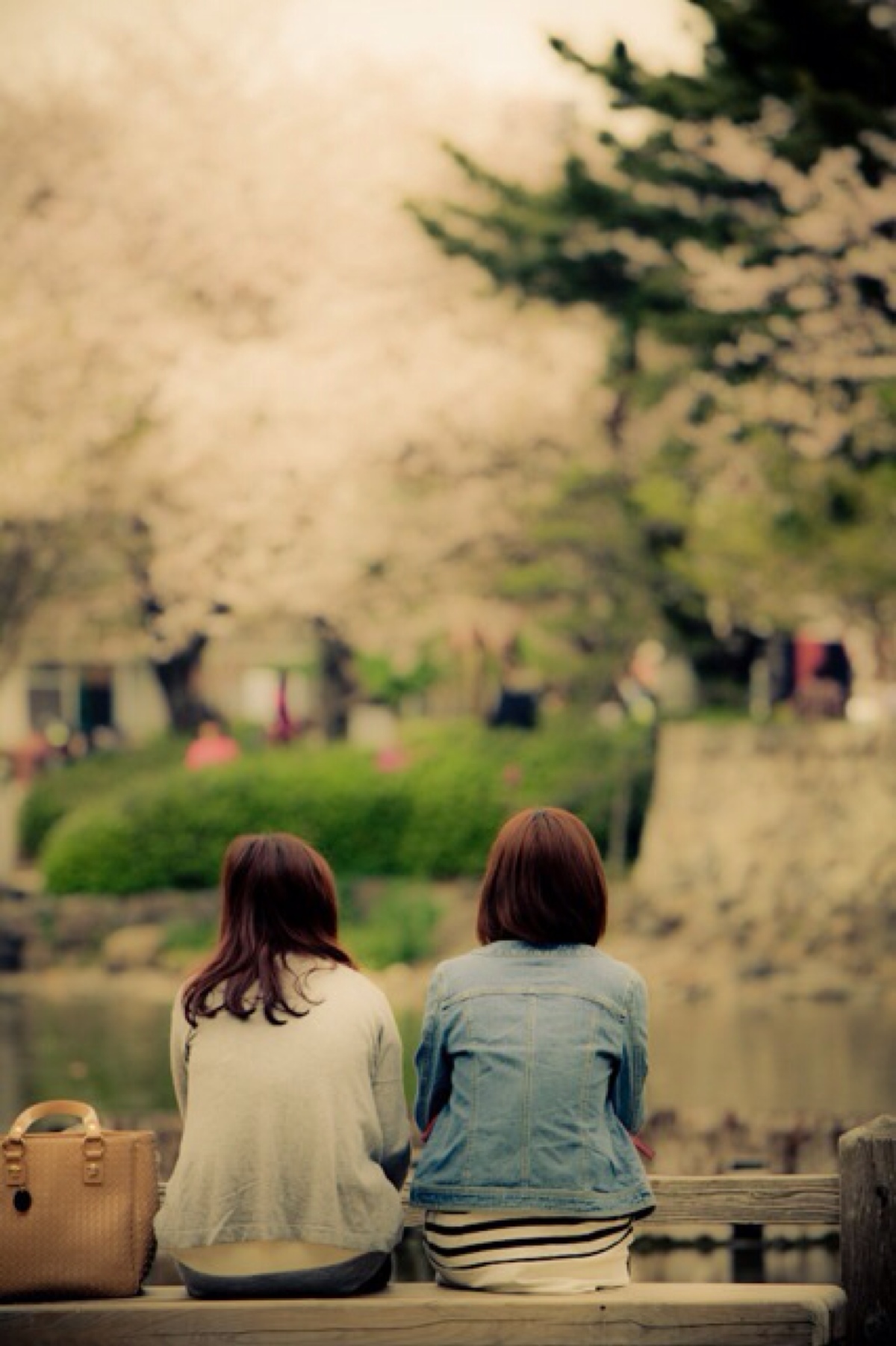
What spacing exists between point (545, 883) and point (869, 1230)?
3.65 ft

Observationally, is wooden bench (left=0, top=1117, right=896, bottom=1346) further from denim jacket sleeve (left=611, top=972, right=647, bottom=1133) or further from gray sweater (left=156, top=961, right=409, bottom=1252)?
denim jacket sleeve (left=611, top=972, right=647, bottom=1133)

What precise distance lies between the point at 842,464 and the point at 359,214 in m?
10.5

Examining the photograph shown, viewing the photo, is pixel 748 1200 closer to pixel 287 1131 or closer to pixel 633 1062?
pixel 633 1062

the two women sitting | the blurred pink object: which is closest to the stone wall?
the blurred pink object

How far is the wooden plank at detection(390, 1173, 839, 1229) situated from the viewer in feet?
15.4

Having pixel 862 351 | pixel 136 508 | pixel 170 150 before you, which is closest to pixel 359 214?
pixel 170 150

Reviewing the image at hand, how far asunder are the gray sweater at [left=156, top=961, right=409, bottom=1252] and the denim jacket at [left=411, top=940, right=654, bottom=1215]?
0.11m

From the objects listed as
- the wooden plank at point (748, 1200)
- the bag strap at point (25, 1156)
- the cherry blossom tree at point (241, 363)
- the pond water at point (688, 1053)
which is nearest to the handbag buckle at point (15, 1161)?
the bag strap at point (25, 1156)

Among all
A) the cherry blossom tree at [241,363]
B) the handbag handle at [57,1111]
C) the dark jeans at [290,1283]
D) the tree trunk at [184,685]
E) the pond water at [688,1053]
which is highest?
the cherry blossom tree at [241,363]

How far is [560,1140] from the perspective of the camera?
419cm

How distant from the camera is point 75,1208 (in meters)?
4.16

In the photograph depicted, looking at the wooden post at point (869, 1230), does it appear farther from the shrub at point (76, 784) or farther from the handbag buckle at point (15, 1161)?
the shrub at point (76, 784)

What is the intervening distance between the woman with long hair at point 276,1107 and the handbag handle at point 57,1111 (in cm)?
17

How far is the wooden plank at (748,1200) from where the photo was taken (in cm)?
470
